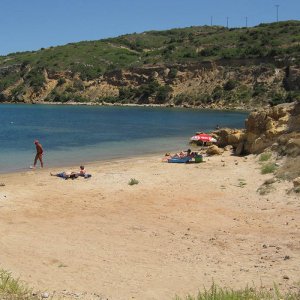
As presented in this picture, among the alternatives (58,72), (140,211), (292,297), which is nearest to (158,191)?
(140,211)

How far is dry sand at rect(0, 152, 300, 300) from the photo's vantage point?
8.48 meters

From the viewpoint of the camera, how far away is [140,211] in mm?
13883

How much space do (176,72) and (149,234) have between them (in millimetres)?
90517

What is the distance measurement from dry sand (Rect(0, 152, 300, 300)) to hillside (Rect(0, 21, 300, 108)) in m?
65.3

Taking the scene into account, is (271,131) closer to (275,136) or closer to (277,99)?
(275,136)

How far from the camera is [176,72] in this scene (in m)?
99.9

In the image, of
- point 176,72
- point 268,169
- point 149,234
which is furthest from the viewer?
point 176,72

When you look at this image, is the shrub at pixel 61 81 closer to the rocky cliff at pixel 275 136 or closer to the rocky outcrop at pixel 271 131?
the rocky cliff at pixel 275 136

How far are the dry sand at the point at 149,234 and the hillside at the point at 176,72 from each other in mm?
65292

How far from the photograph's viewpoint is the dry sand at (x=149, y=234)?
8.48 meters

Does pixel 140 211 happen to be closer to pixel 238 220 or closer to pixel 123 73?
pixel 238 220

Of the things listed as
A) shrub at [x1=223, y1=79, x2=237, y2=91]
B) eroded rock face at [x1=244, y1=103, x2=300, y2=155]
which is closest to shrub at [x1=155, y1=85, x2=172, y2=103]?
shrub at [x1=223, y1=79, x2=237, y2=91]

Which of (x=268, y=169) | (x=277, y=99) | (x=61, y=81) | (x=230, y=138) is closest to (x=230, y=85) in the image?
(x=277, y=99)

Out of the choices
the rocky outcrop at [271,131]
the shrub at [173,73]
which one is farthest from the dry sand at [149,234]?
the shrub at [173,73]
